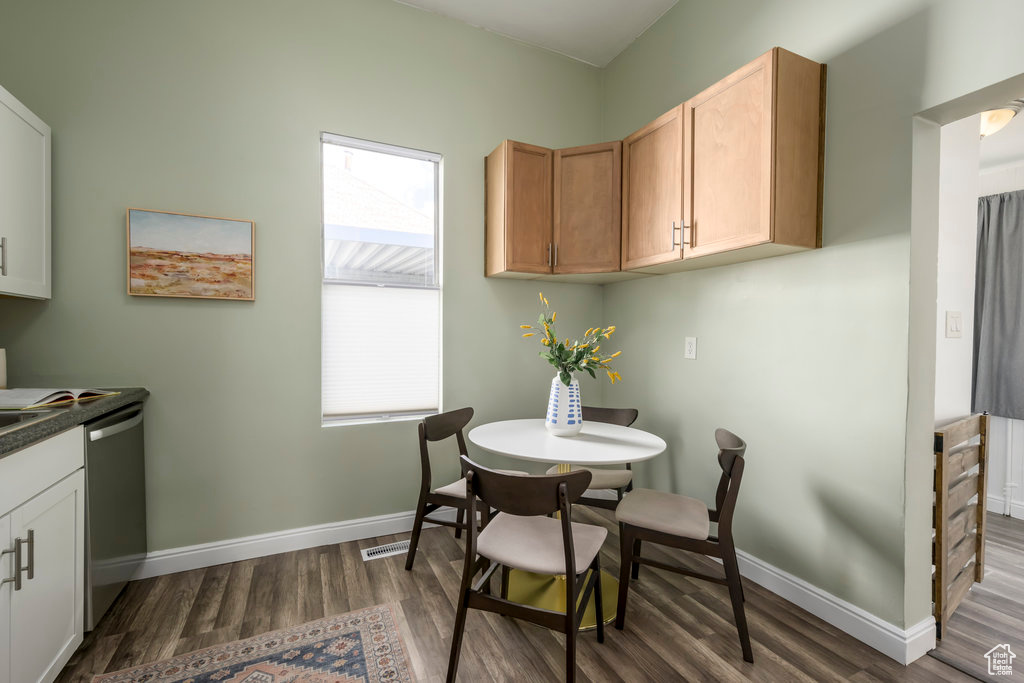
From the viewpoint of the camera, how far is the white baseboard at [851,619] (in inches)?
70.3

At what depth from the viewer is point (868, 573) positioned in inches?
74.7

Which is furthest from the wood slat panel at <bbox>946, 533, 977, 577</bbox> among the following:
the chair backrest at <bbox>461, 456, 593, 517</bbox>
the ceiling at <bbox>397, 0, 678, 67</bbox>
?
the ceiling at <bbox>397, 0, 678, 67</bbox>

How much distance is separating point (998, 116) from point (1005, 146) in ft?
5.29

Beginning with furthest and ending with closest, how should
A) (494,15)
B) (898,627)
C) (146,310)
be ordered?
1. (494,15)
2. (146,310)
3. (898,627)

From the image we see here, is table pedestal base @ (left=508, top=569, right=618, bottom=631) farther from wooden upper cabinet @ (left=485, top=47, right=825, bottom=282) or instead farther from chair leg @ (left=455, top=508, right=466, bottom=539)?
wooden upper cabinet @ (left=485, top=47, right=825, bottom=282)

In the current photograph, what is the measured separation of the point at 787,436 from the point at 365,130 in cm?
286

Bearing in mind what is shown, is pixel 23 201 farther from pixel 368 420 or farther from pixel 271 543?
pixel 271 543

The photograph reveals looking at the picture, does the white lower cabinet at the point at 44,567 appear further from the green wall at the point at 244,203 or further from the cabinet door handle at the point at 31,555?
the green wall at the point at 244,203

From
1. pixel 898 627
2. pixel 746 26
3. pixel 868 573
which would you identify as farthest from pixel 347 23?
pixel 898 627

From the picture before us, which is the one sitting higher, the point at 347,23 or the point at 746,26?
the point at 347,23

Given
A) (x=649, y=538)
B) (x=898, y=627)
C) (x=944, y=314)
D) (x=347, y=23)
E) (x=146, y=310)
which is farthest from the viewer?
(x=347, y=23)

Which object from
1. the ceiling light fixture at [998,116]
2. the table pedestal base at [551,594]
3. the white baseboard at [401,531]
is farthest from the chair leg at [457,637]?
the ceiling light fixture at [998,116]

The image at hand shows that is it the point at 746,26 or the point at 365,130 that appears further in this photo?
the point at 365,130

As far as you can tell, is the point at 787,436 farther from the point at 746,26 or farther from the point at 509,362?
the point at 746,26
